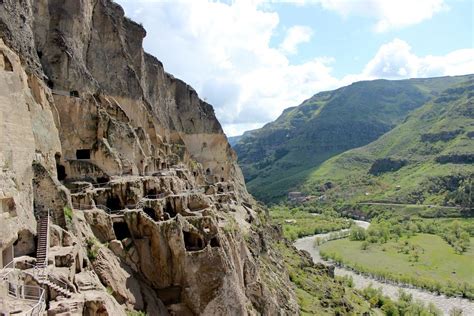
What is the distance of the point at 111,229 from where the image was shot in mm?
31297

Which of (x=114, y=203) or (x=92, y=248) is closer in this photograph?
(x=92, y=248)

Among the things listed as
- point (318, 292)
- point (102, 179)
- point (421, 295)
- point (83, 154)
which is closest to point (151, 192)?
point (102, 179)

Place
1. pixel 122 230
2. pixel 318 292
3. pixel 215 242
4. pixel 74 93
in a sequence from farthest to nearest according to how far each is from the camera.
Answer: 1. pixel 318 292
2. pixel 74 93
3. pixel 215 242
4. pixel 122 230

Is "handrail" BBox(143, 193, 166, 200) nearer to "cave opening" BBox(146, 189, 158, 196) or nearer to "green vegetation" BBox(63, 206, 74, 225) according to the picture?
"cave opening" BBox(146, 189, 158, 196)

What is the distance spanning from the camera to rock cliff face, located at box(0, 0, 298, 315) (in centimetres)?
2484

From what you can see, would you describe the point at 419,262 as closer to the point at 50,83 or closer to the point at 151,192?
the point at 151,192

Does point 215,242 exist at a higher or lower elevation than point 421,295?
higher

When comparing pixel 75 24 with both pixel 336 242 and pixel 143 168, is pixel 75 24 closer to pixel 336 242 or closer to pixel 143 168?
pixel 143 168

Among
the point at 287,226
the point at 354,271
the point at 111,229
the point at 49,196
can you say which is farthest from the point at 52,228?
the point at 287,226

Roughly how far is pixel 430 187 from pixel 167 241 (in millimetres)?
158102

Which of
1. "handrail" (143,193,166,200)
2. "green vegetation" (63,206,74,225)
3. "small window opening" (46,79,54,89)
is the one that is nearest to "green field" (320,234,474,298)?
"handrail" (143,193,166,200)

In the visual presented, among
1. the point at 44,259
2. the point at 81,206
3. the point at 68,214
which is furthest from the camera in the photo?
the point at 81,206

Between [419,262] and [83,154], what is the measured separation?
287 ft

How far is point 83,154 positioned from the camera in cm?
4216
